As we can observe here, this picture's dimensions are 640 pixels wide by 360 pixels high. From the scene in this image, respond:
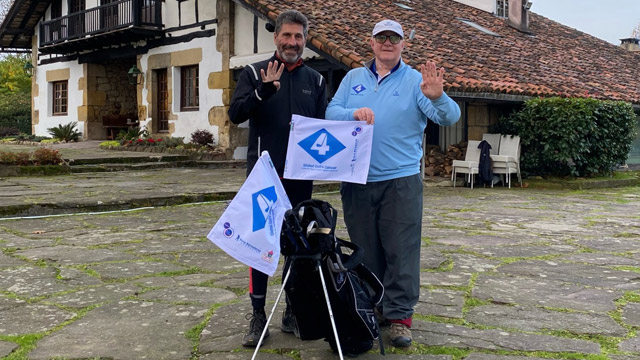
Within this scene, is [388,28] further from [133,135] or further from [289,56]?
[133,135]

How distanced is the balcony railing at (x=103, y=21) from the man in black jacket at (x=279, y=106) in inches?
535

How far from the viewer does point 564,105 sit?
12023 mm

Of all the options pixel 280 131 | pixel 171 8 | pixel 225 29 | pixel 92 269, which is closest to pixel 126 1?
pixel 171 8

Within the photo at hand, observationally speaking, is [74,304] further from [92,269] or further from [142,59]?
[142,59]

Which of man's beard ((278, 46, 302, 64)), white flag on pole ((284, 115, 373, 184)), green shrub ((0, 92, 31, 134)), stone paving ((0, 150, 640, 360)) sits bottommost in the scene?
stone paving ((0, 150, 640, 360))

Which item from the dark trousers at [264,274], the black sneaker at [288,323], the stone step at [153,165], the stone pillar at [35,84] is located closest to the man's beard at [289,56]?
the dark trousers at [264,274]

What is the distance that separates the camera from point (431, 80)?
3.16m

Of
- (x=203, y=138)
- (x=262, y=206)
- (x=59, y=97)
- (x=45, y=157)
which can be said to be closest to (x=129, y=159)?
(x=203, y=138)

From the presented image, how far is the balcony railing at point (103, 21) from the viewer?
53.2 feet

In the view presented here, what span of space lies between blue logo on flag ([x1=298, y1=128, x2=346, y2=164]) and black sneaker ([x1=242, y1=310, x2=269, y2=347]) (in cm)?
85

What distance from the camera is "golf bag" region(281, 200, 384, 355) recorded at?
284cm

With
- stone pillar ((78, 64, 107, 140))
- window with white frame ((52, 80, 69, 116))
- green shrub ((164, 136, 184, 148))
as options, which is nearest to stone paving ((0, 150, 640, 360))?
green shrub ((164, 136, 184, 148))

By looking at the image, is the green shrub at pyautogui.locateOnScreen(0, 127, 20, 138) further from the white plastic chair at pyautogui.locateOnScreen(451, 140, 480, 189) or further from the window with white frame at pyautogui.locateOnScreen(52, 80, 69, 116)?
the white plastic chair at pyautogui.locateOnScreen(451, 140, 480, 189)

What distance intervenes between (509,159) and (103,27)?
11.5m
